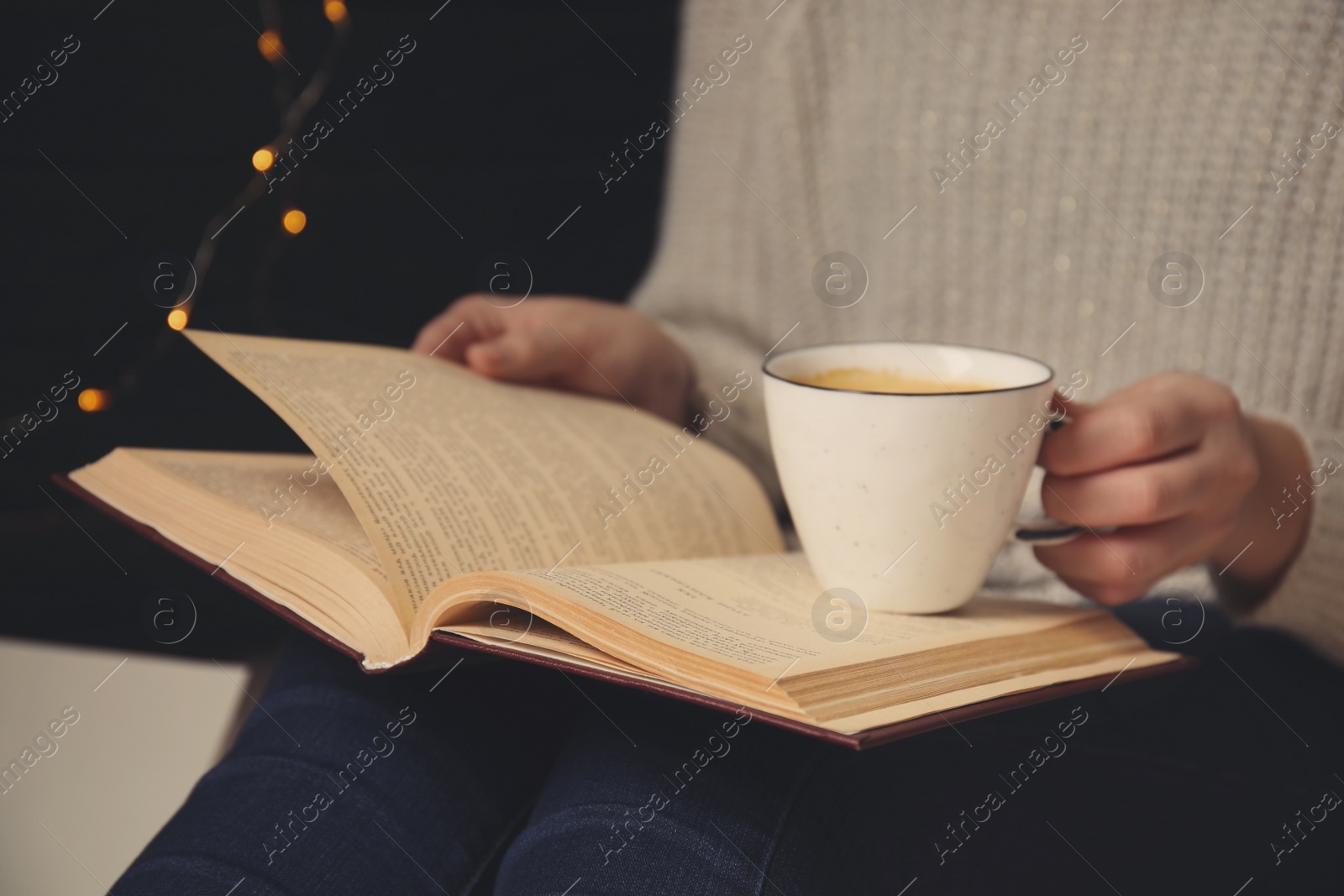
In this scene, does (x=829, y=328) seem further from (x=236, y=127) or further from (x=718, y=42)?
(x=236, y=127)

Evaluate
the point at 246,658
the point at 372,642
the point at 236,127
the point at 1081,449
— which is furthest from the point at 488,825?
the point at 236,127

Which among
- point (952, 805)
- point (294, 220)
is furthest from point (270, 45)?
point (952, 805)

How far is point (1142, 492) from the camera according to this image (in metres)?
0.53

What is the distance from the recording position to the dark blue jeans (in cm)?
46

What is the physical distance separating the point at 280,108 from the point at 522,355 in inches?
22.2

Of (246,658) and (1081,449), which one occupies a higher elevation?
(246,658)

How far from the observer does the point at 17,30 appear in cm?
101

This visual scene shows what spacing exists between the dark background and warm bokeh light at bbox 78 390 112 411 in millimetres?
14

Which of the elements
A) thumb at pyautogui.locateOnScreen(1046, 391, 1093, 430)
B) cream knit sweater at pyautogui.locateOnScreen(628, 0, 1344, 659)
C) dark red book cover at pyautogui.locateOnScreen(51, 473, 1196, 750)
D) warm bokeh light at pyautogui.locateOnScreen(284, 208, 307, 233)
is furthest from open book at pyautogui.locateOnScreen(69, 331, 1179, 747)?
warm bokeh light at pyautogui.locateOnScreen(284, 208, 307, 233)

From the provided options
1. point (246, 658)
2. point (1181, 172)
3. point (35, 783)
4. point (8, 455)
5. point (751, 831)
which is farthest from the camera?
point (246, 658)

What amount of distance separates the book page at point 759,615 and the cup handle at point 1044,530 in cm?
4

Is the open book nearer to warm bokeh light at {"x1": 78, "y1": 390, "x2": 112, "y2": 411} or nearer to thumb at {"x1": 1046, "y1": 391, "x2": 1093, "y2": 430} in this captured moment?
thumb at {"x1": 1046, "y1": 391, "x2": 1093, "y2": 430}

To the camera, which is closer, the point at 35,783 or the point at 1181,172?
the point at 1181,172

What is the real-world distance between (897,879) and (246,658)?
0.90 m
